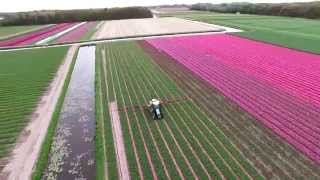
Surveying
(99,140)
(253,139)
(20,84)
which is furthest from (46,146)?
(20,84)

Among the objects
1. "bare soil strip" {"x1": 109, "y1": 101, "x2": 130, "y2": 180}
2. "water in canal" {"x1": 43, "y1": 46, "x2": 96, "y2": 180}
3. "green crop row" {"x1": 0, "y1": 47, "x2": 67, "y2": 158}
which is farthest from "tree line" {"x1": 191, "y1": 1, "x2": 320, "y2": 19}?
"bare soil strip" {"x1": 109, "y1": 101, "x2": 130, "y2": 180}

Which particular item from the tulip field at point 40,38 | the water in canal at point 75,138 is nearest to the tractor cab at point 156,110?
the water in canal at point 75,138

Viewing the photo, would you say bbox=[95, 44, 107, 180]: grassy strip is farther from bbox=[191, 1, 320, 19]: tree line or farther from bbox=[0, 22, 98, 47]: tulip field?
bbox=[191, 1, 320, 19]: tree line

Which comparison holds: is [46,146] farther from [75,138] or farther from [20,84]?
[20,84]

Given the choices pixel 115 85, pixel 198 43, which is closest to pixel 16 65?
pixel 115 85

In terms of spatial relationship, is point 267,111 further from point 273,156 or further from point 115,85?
point 115,85

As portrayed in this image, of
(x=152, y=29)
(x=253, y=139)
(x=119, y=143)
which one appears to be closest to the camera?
(x=253, y=139)
